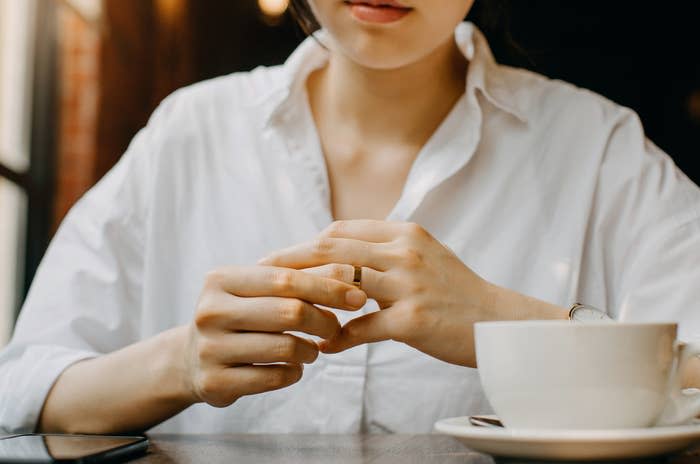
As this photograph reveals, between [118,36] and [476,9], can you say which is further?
[118,36]

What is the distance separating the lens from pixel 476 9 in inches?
55.6

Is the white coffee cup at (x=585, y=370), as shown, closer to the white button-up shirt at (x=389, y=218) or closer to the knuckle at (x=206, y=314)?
the knuckle at (x=206, y=314)

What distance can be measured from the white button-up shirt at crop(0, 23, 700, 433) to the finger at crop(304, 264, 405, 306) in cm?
33

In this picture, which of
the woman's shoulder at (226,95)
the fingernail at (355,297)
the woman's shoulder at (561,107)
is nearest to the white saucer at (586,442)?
the fingernail at (355,297)

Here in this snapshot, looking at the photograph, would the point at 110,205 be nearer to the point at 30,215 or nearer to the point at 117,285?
the point at 117,285

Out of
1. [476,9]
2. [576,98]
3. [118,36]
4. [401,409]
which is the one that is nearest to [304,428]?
[401,409]

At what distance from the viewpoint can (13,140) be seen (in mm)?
3055

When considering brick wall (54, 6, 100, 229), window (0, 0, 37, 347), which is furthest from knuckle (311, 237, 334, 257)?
brick wall (54, 6, 100, 229)

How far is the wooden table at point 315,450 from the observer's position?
628mm

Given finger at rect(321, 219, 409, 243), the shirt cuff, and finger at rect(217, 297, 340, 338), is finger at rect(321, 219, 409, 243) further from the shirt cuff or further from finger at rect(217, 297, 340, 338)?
the shirt cuff

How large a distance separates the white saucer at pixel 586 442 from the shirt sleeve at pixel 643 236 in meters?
0.51

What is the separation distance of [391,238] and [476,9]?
734 mm

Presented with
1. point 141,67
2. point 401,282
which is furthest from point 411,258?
point 141,67

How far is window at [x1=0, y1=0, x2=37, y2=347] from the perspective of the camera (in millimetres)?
2918
